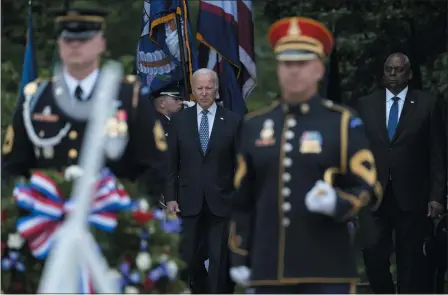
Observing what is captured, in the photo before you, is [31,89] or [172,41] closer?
[31,89]

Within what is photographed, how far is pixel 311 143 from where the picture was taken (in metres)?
9.85

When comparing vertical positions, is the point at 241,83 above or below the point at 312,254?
above

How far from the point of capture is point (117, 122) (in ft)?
32.8

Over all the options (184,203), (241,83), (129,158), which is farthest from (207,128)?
(129,158)

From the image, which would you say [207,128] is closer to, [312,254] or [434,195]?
[434,195]

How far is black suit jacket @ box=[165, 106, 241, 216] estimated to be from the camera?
1371 cm

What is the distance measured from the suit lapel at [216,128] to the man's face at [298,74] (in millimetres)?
3821

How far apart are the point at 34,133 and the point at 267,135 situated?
1465mm

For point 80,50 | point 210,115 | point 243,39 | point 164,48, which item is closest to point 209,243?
point 210,115

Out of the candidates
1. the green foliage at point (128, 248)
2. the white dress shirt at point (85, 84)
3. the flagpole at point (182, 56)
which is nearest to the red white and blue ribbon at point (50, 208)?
the green foliage at point (128, 248)

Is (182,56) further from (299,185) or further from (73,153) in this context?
(299,185)

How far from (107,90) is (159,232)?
0.90m

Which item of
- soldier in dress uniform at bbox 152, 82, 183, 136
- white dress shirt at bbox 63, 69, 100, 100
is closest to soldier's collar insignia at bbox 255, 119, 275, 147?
white dress shirt at bbox 63, 69, 100, 100

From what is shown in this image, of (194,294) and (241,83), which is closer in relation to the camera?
(194,294)
